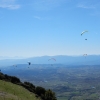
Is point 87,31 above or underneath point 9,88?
above

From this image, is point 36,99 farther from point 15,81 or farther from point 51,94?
point 15,81

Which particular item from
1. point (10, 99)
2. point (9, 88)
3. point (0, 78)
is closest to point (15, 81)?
point (0, 78)

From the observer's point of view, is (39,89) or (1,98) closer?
(1,98)

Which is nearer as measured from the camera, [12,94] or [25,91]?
[12,94]

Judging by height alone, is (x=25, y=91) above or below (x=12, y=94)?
above

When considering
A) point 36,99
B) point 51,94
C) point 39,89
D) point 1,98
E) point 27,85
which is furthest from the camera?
point 27,85

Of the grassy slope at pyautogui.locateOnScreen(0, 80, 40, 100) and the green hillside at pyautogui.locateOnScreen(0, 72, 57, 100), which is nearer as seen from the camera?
the grassy slope at pyautogui.locateOnScreen(0, 80, 40, 100)

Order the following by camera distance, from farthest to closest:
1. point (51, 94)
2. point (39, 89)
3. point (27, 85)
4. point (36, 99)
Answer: point (27, 85), point (39, 89), point (51, 94), point (36, 99)

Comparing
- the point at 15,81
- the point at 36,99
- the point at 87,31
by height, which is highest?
the point at 87,31

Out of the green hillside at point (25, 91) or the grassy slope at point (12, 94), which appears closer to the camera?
the grassy slope at point (12, 94)
